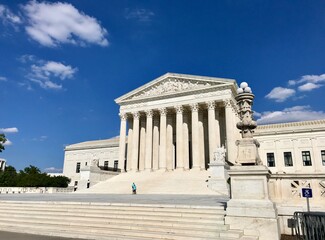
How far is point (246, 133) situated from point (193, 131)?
27639mm

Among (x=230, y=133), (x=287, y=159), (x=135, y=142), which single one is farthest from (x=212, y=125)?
(x=287, y=159)

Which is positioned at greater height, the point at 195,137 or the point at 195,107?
the point at 195,107

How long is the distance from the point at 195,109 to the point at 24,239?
31.0 m

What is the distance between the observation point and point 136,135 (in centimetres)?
4103

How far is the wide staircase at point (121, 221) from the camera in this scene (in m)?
7.98

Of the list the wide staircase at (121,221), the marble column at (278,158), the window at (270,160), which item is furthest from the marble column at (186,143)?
the wide staircase at (121,221)

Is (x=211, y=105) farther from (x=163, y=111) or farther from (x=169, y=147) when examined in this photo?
(x=169, y=147)

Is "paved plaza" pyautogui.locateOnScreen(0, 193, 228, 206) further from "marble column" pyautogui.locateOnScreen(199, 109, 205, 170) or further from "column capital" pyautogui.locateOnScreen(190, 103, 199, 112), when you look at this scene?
"column capital" pyautogui.locateOnScreen(190, 103, 199, 112)

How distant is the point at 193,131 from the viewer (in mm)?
36562

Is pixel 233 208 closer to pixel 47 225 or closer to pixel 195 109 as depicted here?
pixel 47 225

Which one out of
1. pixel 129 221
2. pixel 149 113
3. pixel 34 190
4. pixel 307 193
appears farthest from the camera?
pixel 149 113

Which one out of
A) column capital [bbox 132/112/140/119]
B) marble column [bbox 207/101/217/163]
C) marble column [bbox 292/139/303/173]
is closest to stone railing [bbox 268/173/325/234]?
marble column [bbox 207/101/217/163]

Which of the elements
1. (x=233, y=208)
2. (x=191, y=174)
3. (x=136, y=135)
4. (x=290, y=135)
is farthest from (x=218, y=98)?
(x=233, y=208)

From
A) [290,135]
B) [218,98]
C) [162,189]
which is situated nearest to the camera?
[162,189]
